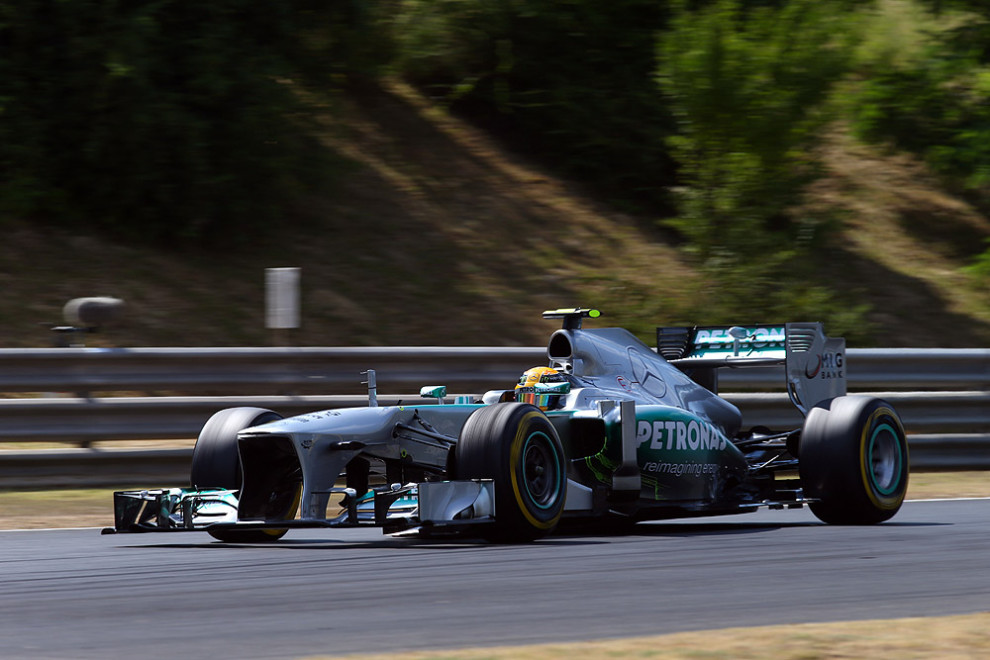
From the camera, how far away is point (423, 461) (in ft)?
28.5

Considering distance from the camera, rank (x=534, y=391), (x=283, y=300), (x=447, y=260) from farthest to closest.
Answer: (x=447, y=260) → (x=283, y=300) → (x=534, y=391)

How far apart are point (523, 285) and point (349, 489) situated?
8454 millimetres

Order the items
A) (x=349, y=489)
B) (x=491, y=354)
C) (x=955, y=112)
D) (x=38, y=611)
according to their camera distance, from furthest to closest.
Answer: (x=955, y=112), (x=491, y=354), (x=349, y=489), (x=38, y=611)

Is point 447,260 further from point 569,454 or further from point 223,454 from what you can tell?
point 223,454

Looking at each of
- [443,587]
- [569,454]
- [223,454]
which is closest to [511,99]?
[569,454]

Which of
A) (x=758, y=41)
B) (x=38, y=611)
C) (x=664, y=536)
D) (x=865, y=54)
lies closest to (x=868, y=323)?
(x=758, y=41)

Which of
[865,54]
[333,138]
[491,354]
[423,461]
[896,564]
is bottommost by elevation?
[896,564]

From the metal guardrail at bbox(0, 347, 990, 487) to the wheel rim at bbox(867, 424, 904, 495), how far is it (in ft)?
9.43

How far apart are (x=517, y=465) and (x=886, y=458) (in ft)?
10.5

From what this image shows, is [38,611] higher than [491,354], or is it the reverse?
[491,354]

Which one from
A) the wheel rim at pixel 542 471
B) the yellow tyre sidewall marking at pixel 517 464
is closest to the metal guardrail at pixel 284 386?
the wheel rim at pixel 542 471

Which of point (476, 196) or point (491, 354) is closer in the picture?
point (491, 354)

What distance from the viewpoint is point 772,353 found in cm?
1060

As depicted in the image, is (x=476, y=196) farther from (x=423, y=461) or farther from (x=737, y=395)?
(x=423, y=461)
